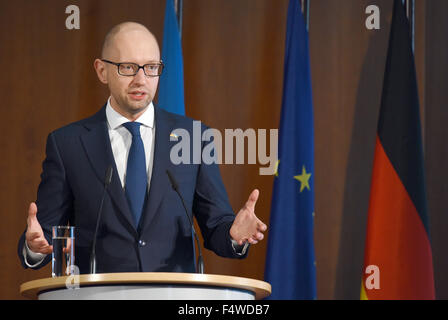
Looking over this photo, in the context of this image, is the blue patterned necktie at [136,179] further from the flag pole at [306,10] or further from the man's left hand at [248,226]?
the flag pole at [306,10]

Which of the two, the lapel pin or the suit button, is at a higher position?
the lapel pin

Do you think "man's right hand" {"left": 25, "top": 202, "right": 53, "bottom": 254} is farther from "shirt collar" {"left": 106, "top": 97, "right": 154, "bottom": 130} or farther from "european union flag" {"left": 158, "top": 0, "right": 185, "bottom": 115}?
"european union flag" {"left": 158, "top": 0, "right": 185, "bottom": 115}

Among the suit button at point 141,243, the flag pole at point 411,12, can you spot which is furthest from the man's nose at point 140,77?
the flag pole at point 411,12

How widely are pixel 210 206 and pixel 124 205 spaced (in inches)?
15.2

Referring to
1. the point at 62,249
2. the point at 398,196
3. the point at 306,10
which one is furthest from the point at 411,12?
the point at 62,249

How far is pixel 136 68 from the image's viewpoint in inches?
106

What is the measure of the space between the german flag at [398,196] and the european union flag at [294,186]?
0.40m

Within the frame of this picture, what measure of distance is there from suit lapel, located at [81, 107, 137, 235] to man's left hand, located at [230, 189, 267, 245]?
427mm

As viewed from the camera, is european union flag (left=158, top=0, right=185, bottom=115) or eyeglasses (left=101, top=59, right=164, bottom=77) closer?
eyeglasses (left=101, top=59, right=164, bottom=77)

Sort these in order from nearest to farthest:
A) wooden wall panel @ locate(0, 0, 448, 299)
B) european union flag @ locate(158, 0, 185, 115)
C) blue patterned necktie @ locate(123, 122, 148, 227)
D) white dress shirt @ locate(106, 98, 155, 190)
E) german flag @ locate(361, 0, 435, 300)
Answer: blue patterned necktie @ locate(123, 122, 148, 227) → white dress shirt @ locate(106, 98, 155, 190) → german flag @ locate(361, 0, 435, 300) → european union flag @ locate(158, 0, 185, 115) → wooden wall panel @ locate(0, 0, 448, 299)

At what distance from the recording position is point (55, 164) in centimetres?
268

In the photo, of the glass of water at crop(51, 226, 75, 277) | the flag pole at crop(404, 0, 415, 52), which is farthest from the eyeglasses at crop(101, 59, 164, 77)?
the flag pole at crop(404, 0, 415, 52)

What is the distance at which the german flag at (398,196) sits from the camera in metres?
3.93

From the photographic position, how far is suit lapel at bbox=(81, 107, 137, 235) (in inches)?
98.0
